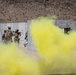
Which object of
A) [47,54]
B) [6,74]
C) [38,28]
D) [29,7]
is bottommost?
[6,74]

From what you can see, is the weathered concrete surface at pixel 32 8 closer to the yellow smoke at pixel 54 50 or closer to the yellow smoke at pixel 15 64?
the yellow smoke at pixel 54 50

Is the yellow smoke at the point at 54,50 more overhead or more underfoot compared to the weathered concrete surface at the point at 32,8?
more underfoot

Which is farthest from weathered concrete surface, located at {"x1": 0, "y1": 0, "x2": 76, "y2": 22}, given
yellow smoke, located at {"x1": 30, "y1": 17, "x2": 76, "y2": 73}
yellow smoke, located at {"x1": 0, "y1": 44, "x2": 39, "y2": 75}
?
yellow smoke, located at {"x1": 0, "y1": 44, "x2": 39, "y2": 75}

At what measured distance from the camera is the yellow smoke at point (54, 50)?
2.65 metres

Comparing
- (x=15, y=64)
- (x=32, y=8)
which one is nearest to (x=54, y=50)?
(x=15, y=64)

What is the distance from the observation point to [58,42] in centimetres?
272

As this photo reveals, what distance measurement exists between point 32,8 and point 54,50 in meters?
11.8

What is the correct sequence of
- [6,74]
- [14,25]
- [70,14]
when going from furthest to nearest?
1. [70,14]
2. [14,25]
3. [6,74]

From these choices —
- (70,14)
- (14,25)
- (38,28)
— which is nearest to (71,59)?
(38,28)

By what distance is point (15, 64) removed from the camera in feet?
8.60

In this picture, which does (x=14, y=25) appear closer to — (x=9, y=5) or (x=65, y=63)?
(x=9, y=5)

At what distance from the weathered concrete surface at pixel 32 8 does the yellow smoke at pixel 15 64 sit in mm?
11051

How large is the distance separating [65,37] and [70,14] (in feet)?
36.4

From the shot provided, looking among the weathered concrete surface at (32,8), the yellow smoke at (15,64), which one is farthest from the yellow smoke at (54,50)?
the weathered concrete surface at (32,8)
